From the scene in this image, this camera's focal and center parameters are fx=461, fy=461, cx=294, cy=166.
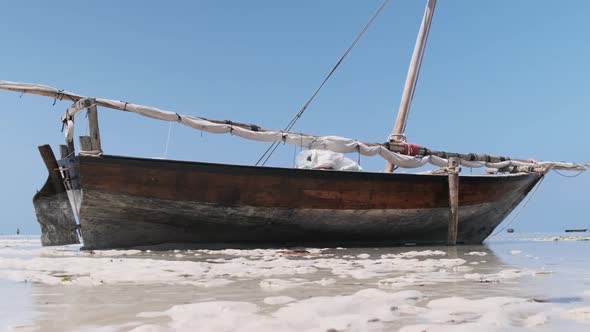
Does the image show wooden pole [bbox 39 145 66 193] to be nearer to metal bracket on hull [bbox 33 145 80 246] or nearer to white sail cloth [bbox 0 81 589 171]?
metal bracket on hull [bbox 33 145 80 246]

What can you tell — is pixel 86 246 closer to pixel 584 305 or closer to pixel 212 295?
pixel 212 295

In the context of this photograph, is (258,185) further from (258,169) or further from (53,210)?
(53,210)

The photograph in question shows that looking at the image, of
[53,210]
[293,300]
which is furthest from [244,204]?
[293,300]

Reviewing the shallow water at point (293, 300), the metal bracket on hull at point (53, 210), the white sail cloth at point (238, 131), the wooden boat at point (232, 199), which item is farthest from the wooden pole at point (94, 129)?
the shallow water at point (293, 300)

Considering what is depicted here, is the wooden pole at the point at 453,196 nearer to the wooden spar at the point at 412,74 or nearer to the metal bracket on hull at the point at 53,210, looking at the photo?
the wooden spar at the point at 412,74

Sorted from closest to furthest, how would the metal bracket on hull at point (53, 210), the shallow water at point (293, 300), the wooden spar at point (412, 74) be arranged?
the shallow water at point (293, 300), the metal bracket on hull at point (53, 210), the wooden spar at point (412, 74)

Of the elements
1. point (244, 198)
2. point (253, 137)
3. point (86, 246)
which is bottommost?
point (86, 246)

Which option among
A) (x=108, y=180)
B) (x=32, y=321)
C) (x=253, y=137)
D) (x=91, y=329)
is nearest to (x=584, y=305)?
(x=91, y=329)

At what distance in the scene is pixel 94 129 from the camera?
25.3 ft

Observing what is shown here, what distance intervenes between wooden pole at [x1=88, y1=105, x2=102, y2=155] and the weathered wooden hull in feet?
1.10

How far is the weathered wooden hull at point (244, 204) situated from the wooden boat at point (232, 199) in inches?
0.7

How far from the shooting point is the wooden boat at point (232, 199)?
7.41 m

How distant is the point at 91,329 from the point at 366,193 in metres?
7.04

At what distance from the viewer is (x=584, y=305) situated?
7.33ft
